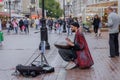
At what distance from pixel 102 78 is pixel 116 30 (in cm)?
489

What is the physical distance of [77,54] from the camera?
1308cm

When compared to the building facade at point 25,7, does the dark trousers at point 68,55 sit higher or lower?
lower

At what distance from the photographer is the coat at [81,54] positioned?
1295 centimetres

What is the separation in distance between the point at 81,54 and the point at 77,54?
12cm

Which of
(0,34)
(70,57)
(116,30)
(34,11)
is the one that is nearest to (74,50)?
(70,57)

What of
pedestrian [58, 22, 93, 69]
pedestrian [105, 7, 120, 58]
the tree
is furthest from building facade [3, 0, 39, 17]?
pedestrian [58, 22, 93, 69]

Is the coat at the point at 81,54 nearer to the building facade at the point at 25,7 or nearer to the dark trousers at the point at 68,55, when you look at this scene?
the dark trousers at the point at 68,55

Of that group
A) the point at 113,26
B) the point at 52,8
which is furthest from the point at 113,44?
the point at 52,8

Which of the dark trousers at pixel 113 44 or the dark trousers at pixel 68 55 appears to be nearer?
the dark trousers at pixel 68 55

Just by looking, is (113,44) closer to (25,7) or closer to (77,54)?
(77,54)

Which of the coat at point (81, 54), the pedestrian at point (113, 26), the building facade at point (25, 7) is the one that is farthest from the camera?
the building facade at point (25, 7)

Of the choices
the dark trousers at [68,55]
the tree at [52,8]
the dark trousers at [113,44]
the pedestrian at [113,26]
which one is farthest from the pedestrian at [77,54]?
the tree at [52,8]

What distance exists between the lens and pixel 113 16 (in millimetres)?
15641

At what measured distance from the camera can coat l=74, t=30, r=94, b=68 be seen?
12945mm
